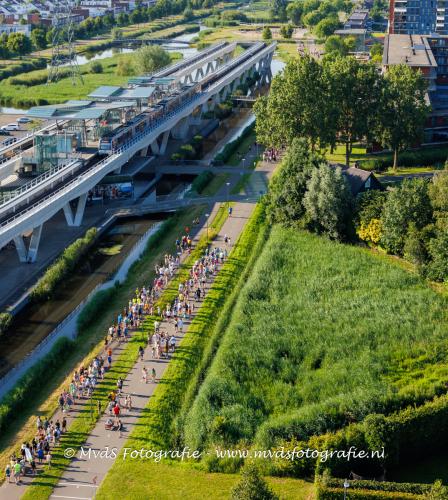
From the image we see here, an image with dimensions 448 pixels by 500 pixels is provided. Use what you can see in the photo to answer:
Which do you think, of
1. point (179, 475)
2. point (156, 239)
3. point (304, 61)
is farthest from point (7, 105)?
point (179, 475)

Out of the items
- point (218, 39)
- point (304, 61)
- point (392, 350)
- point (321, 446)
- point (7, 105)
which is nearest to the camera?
point (321, 446)

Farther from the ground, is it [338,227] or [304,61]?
[304,61]

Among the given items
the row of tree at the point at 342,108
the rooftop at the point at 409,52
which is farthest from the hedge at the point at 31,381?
the rooftop at the point at 409,52

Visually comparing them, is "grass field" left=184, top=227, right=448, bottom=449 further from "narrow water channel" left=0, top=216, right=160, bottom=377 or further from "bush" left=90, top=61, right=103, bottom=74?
"bush" left=90, top=61, right=103, bottom=74

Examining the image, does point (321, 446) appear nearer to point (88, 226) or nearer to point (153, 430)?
point (153, 430)

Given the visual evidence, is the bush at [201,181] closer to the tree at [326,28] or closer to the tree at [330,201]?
the tree at [330,201]

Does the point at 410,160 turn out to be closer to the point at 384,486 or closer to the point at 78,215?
the point at 78,215
